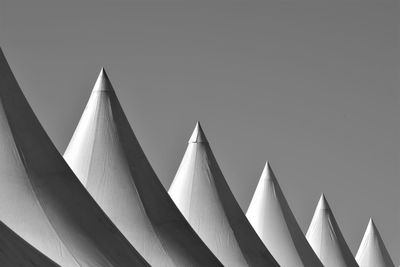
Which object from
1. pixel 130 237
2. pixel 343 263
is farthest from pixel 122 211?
pixel 343 263

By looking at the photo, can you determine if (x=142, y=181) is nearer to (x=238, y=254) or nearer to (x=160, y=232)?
(x=160, y=232)

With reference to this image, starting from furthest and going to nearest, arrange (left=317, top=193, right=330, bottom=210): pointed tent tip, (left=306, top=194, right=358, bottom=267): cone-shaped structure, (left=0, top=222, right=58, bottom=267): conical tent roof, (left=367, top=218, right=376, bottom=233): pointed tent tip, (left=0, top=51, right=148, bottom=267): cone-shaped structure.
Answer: (left=367, top=218, right=376, bottom=233): pointed tent tip
(left=317, top=193, right=330, bottom=210): pointed tent tip
(left=306, top=194, right=358, bottom=267): cone-shaped structure
(left=0, top=51, right=148, bottom=267): cone-shaped structure
(left=0, top=222, right=58, bottom=267): conical tent roof

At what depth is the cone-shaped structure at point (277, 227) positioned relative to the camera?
44062 mm

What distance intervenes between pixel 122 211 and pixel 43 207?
5792 millimetres

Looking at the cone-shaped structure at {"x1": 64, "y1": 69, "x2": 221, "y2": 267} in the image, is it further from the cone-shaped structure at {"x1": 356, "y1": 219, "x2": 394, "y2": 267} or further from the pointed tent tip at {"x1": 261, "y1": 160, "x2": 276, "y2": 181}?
the cone-shaped structure at {"x1": 356, "y1": 219, "x2": 394, "y2": 267}

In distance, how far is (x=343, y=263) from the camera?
1986 inches

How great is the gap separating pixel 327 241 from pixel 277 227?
687cm

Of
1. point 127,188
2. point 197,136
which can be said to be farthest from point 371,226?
point 127,188

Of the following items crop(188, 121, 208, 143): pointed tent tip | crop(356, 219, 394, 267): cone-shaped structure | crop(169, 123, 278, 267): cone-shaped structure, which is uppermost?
crop(356, 219, 394, 267): cone-shaped structure

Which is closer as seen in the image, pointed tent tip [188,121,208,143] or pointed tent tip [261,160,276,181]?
pointed tent tip [188,121,208,143]

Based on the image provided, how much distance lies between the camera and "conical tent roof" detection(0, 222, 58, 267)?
2220 cm

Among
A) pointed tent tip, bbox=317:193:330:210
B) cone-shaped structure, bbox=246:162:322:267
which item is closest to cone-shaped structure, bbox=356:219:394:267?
pointed tent tip, bbox=317:193:330:210

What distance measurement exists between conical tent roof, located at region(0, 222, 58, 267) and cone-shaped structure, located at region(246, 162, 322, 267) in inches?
845

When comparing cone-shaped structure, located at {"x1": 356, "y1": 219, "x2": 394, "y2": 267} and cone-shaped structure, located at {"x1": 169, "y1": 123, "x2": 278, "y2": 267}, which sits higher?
cone-shaped structure, located at {"x1": 356, "y1": 219, "x2": 394, "y2": 267}
